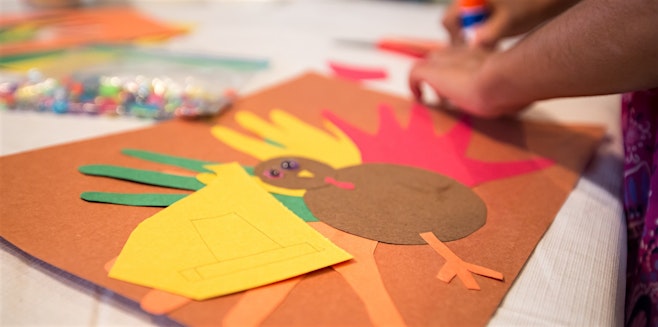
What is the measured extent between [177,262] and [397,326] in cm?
15

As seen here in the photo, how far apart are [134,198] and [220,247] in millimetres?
102

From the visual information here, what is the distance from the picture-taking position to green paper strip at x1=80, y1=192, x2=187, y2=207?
426 mm

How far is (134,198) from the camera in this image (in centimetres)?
43

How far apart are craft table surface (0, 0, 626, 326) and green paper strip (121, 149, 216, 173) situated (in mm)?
85

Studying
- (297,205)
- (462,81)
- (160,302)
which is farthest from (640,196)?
(160,302)

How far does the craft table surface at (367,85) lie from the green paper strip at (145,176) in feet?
0.34

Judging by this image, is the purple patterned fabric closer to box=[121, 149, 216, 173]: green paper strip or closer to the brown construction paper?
the brown construction paper

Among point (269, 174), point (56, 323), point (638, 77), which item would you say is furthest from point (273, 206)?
point (638, 77)

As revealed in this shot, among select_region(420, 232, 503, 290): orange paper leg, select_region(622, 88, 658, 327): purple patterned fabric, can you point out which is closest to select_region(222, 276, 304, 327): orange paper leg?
select_region(420, 232, 503, 290): orange paper leg

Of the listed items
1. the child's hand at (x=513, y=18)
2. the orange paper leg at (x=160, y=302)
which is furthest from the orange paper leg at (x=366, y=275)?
the child's hand at (x=513, y=18)

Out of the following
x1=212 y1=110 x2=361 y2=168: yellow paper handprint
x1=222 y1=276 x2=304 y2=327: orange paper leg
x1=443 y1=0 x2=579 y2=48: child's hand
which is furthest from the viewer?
x1=443 y1=0 x2=579 y2=48: child's hand

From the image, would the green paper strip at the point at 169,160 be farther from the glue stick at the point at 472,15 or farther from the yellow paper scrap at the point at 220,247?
the glue stick at the point at 472,15

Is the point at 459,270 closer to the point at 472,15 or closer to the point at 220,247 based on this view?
the point at 220,247

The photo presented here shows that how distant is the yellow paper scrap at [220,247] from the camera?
13.6 inches
